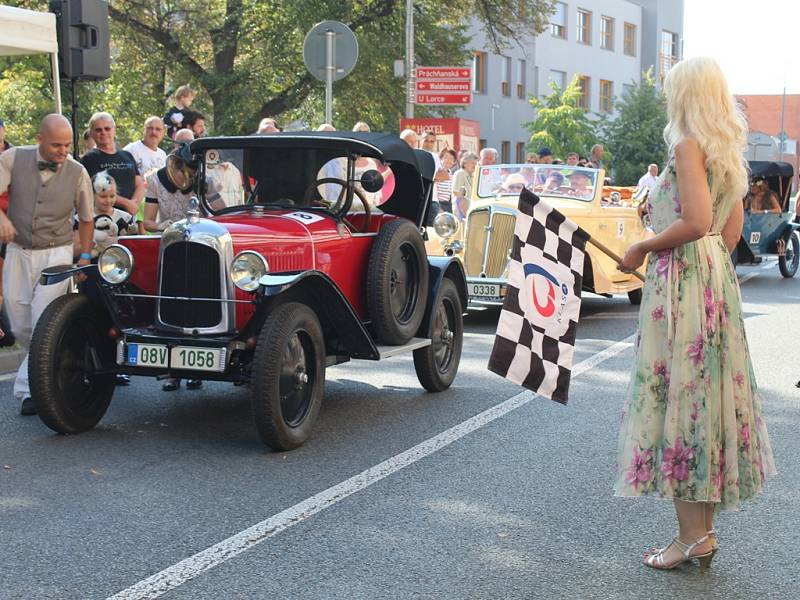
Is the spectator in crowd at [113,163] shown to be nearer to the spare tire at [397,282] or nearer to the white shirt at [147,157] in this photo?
the white shirt at [147,157]

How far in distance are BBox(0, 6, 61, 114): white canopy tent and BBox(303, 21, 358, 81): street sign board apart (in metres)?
3.95

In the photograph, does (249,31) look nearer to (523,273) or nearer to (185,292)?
(185,292)

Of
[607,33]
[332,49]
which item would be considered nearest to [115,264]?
[332,49]

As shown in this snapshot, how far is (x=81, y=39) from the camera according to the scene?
1147 cm

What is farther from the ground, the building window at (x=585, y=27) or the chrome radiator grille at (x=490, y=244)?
the building window at (x=585, y=27)

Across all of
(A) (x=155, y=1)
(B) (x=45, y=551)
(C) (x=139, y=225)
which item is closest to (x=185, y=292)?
(B) (x=45, y=551)

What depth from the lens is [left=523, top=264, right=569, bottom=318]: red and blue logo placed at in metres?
5.05

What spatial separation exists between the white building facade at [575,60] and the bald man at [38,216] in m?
38.3

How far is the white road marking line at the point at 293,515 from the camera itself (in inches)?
170

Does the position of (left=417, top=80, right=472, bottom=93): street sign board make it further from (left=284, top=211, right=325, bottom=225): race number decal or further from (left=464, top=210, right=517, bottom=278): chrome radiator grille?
(left=284, top=211, right=325, bottom=225): race number decal

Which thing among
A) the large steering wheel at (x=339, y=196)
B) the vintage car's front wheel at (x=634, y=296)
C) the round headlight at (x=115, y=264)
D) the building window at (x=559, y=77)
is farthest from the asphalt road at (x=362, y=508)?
the building window at (x=559, y=77)

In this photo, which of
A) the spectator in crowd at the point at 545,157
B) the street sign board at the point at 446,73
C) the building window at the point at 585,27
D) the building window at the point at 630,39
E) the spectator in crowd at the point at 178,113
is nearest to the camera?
the spectator in crowd at the point at 178,113

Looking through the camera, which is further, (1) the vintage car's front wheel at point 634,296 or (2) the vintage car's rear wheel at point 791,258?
(2) the vintage car's rear wheel at point 791,258

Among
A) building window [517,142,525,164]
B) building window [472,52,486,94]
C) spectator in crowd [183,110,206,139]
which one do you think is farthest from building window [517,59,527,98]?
spectator in crowd [183,110,206,139]
